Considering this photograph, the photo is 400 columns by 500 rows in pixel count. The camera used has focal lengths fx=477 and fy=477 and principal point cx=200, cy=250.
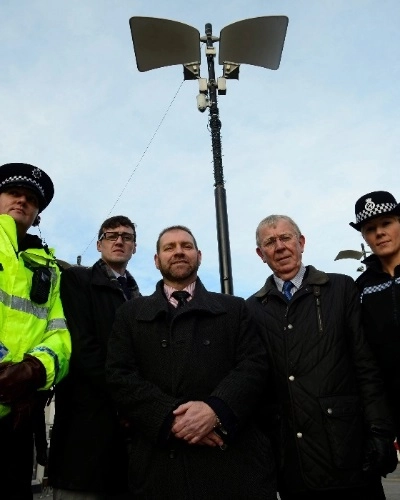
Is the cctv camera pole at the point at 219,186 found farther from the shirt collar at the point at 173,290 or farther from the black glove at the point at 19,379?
the black glove at the point at 19,379

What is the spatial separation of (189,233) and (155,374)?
3.51ft

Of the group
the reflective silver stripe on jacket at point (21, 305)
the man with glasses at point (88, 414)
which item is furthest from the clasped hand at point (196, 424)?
the reflective silver stripe on jacket at point (21, 305)

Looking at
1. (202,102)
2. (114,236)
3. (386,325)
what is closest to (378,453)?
(386,325)

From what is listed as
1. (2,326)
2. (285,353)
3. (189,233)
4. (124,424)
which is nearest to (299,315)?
(285,353)

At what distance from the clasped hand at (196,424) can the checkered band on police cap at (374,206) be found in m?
1.87

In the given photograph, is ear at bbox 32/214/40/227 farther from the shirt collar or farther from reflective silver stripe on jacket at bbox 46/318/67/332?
the shirt collar

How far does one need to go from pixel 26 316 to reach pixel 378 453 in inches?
88.3

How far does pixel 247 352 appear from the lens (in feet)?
9.77

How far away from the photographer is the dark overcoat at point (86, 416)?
291cm

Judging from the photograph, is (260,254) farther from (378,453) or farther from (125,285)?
(378,453)

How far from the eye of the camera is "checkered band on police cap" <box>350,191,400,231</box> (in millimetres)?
3494

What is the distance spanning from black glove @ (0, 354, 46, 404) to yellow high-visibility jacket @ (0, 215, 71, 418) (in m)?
0.07

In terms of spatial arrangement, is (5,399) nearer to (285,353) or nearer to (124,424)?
(124,424)

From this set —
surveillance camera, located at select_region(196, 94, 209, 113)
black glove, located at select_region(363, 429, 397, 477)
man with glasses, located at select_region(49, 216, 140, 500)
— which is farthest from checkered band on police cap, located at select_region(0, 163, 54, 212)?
surveillance camera, located at select_region(196, 94, 209, 113)
